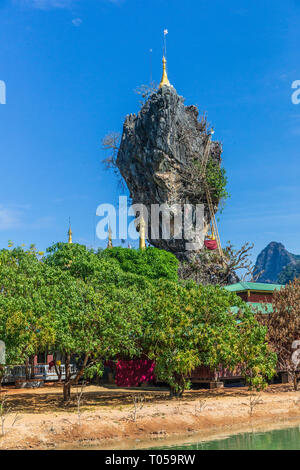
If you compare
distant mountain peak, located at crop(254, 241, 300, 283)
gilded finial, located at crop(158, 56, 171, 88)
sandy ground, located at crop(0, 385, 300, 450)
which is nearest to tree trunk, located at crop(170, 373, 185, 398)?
sandy ground, located at crop(0, 385, 300, 450)

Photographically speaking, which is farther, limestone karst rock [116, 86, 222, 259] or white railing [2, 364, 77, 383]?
limestone karst rock [116, 86, 222, 259]

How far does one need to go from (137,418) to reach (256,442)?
4055 millimetres

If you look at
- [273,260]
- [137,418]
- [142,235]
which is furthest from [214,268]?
[273,260]

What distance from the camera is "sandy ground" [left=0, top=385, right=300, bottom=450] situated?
16688 millimetres

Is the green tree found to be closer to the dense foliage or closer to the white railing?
the dense foliage

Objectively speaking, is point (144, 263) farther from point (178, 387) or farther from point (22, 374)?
point (178, 387)

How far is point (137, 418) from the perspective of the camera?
60.9ft

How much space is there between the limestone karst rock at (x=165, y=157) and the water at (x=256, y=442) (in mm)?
38456

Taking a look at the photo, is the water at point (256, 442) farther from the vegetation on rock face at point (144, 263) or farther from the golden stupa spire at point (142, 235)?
the golden stupa spire at point (142, 235)

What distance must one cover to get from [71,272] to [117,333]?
9.24 m

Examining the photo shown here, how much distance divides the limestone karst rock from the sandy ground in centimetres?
3368

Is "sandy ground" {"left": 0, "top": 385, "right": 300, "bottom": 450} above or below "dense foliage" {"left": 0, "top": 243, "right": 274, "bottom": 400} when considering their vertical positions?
below
